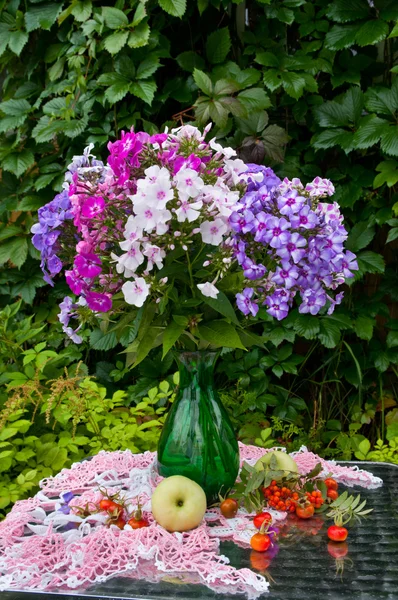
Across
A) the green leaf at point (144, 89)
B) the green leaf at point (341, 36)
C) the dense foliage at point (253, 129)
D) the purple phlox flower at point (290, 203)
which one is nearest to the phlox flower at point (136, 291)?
the purple phlox flower at point (290, 203)

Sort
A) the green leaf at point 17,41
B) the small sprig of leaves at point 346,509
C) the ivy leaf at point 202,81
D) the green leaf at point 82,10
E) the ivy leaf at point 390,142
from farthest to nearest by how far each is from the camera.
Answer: the green leaf at point 17,41
the green leaf at point 82,10
the ivy leaf at point 390,142
the ivy leaf at point 202,81
the small sprig of leaves at point 346,509

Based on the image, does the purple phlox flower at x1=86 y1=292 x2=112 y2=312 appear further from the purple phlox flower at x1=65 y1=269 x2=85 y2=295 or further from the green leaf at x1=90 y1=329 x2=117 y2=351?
the green leaf at x1=90 y1=329 x2=117 y2=351

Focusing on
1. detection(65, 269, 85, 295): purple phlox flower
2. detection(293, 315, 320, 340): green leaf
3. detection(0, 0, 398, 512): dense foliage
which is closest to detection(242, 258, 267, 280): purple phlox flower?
detection(65, 269, 85, 295): purple phlox flower

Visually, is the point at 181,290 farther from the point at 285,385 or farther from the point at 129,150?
the point at 285,385

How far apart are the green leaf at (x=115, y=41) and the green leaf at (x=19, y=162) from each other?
18.1 inches

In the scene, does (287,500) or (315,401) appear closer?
(287,500)

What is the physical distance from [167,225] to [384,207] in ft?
4.29

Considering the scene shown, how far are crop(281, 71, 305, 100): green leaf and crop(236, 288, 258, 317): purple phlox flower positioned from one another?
113 cm

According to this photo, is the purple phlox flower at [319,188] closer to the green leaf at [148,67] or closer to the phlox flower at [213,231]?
the phlox flower at [213,231]

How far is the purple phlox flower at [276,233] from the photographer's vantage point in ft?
2.87

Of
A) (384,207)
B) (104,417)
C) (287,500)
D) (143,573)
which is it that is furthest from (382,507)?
(384,207)

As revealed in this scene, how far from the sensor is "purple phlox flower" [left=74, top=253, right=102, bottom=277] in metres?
0.87

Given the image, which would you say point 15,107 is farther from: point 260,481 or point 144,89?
point 260,481

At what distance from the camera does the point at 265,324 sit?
2.02 m
